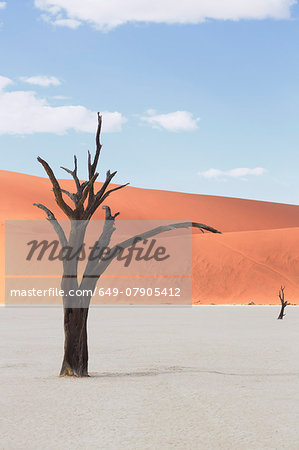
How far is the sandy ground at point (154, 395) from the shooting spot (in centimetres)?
734

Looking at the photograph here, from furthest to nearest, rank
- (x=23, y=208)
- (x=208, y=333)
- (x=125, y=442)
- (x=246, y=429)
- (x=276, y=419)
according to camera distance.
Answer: (x=23, y=208) → (x=208, y=333) → (x=276, y=419) → (x=246, y=429) → (x=125, y=442)

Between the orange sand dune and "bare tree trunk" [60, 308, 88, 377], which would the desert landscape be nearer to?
"bare tree trunk" [60, 308, 88, 377]

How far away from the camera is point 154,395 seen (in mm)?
10180

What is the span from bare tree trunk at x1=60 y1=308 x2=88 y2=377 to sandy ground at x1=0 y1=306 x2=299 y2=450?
0.31m

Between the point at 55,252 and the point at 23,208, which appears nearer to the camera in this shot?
the point at 55,252

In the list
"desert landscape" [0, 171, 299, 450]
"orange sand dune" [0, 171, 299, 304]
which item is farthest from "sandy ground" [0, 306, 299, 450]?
"orange sand dune" [0, 171, 299, 304]

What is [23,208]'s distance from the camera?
83562 millimetres

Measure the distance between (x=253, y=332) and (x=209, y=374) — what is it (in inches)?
435

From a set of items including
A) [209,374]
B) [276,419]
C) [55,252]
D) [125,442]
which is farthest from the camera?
[55,252]

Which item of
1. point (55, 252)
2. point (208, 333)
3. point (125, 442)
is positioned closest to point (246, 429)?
point (125, 442)

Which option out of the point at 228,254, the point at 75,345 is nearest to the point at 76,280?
the point at 75,345

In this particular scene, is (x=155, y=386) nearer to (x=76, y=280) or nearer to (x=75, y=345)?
(x=75, y=345)

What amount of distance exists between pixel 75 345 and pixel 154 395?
273 cm

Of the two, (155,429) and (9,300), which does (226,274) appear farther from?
(155,429)
